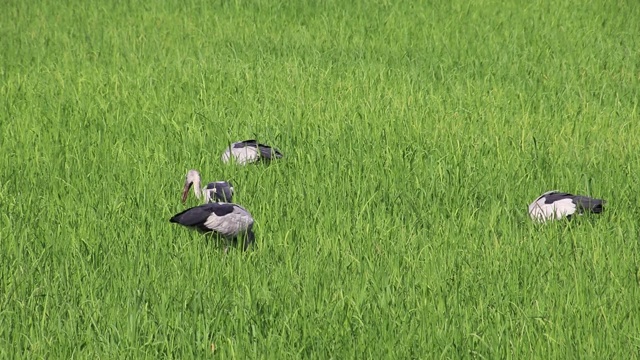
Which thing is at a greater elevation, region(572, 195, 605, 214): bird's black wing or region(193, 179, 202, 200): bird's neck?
region(193, 179, 202, 200): bird's neck

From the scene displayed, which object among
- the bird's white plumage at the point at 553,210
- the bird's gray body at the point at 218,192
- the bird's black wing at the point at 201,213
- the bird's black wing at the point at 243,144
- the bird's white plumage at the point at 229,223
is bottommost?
the bird's white plumage at the point at 229,223

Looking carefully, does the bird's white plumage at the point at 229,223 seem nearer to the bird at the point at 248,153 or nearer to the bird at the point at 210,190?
the bird at the point at 210,190

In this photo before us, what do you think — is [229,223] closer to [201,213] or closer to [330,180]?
[201,213]

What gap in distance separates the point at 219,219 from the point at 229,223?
5 cm

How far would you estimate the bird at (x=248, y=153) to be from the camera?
5711 millimetres

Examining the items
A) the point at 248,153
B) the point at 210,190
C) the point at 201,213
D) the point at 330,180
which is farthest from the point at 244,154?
the point at 201,213

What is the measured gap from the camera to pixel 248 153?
5711 millimetres

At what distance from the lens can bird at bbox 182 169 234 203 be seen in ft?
16.4

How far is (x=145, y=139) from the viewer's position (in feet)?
21.0

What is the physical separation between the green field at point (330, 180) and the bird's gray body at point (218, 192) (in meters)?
0.18

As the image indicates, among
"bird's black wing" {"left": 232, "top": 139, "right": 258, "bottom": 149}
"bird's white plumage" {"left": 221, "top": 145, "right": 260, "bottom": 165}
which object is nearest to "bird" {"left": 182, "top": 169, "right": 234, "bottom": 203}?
"bird's white plumage" {"left": 221, "top": 145, "right": 260, "bottom": 165}

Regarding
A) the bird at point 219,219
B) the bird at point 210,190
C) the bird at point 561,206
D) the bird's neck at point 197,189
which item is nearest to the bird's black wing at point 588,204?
the bird at point 561,206

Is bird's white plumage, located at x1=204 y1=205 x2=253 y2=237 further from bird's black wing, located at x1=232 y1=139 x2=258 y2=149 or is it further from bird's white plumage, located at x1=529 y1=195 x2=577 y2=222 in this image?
bird's white plumage, located at x1=529 y1=195 x2=577 y2=222

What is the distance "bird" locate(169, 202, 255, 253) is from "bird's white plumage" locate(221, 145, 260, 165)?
1.21 metres
